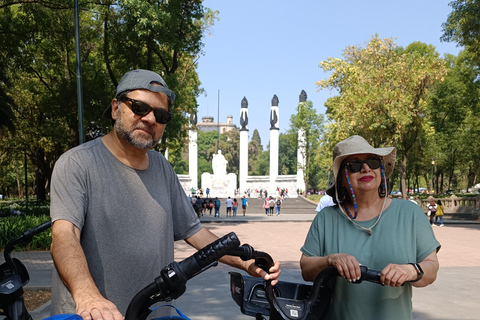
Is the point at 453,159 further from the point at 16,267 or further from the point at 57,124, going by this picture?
the point at 16,267

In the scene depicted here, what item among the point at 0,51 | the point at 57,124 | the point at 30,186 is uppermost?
the point at 0,51

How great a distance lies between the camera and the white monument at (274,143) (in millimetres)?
70875

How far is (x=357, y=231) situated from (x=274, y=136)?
7137 cm

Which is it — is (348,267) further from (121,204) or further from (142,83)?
(142,83)

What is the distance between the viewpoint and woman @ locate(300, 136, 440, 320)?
2.40 metres

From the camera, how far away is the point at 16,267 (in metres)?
3.16

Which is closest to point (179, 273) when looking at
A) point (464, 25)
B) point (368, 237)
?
point (368, 237)

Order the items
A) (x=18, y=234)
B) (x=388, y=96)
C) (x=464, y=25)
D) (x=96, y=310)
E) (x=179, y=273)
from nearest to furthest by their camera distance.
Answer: (x=179, y=273)
(x=96, y=310)
(x=18, y=234)
(x=464, y=25)
(x=388, y=96)

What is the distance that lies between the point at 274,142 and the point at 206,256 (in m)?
72.2

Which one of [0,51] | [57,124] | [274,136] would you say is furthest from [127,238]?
[274,136]

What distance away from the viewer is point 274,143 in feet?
241

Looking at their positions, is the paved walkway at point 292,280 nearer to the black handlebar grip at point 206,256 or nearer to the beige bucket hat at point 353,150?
the beige bucket hat at point 353,150

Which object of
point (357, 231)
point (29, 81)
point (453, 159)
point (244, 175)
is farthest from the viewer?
point (244, 175)

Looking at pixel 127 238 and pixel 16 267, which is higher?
pixel 127 238
